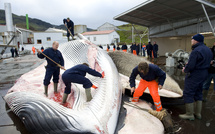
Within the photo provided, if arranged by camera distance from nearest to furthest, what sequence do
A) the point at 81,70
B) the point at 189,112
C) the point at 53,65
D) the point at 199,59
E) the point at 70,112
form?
1. the point at 70,112
2. the point at 199,59
3. the point at 81,70
4. the point at 189,112
5. the point at 53,65

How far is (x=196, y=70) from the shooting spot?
324cm

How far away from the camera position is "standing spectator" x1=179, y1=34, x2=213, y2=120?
3.16 metres

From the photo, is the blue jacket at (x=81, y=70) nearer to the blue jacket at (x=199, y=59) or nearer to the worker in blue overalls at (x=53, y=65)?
the worker in blue overalls at (x=53, y=65)

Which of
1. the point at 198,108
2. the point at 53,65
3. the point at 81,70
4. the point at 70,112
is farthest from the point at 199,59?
the point at 53,65

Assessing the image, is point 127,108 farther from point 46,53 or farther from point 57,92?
point 46,53

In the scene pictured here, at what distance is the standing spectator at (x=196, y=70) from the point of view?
125 inches

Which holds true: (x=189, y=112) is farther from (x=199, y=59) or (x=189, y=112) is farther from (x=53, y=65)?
(x=53, y=65)

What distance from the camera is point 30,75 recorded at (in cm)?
475

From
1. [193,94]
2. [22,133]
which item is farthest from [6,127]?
[193,94]

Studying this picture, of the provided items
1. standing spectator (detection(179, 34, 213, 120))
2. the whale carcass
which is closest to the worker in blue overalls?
the whale carcass

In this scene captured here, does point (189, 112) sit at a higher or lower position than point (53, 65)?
lower

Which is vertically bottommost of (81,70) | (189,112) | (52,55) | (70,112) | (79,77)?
(189,112)

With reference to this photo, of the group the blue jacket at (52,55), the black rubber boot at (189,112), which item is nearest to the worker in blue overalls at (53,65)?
the blue jacket at (52,55)

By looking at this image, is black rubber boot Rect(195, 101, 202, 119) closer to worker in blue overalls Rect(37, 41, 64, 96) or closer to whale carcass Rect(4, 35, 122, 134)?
whale carcass Rect(4, 35, 122, 134)
